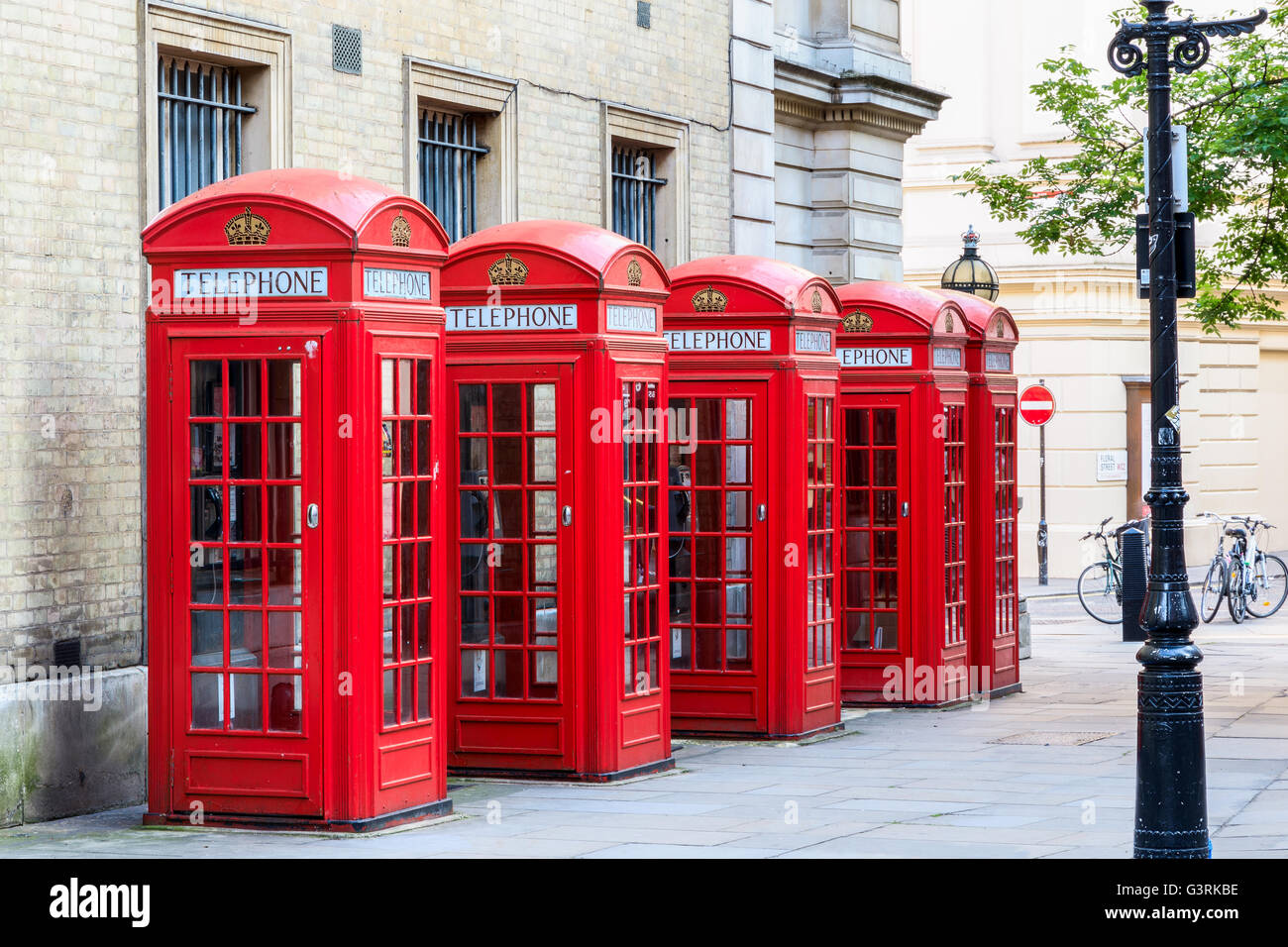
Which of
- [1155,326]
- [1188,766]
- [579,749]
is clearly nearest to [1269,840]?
[1188,766]

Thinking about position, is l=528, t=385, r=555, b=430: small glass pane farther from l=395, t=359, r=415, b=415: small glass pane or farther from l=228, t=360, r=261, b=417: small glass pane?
l=228, t=360, r=261, b=417: small glass pane

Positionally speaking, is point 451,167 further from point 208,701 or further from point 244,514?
point 208,701

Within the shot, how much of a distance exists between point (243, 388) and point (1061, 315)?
21559 mm

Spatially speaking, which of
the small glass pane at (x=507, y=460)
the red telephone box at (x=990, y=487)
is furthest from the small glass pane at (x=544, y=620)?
the red telephone box at (x=990, y=487)

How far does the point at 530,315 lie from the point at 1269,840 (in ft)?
15.1

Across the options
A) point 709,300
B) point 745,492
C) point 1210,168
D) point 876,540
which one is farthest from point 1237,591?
point 709,300

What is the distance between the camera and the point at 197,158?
11914 mm

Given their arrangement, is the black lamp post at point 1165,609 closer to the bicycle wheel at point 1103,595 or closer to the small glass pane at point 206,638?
the small glass pane at point 206,638

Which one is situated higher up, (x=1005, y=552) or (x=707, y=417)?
(x=707, y=417)

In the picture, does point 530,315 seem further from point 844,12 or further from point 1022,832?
point 844,12

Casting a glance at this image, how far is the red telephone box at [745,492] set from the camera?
492 inches

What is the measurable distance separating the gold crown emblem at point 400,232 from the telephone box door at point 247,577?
68 cm

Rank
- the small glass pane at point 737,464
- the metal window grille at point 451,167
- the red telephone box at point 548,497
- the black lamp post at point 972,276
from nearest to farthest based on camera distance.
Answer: the red telephone box at point 548,497, the small glass pane at point 737,464, the metal window grille at point 451,167, the black lamp post at point 972,276

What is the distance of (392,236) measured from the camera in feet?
31.2
